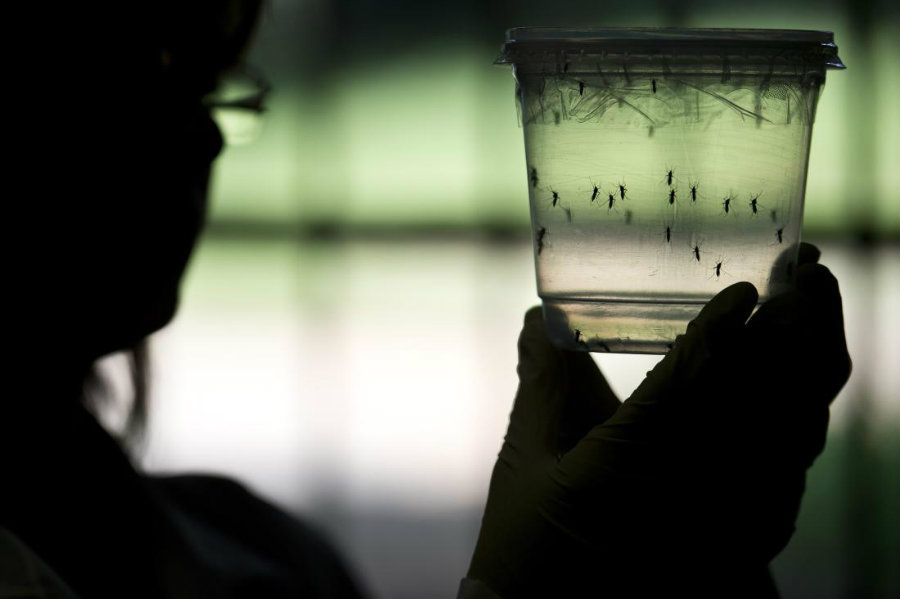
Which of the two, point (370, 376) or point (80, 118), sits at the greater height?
point (80, 118)

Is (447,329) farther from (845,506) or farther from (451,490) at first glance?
(845,506)

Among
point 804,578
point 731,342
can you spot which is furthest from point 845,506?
point 731,342

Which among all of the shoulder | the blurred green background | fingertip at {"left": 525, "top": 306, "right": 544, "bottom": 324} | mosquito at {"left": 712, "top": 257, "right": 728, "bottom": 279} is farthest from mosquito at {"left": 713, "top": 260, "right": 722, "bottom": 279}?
the blurred green background

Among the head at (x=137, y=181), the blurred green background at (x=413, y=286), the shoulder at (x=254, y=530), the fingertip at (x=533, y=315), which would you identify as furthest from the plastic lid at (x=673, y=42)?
the blurred green background at (x=413, y=286)

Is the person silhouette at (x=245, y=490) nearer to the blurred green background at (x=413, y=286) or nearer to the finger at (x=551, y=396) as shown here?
the finger at (x=551, y=396)

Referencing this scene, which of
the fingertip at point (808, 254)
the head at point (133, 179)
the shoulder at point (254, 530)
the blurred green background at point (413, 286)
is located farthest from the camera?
the blurred green background at point (413, 286)

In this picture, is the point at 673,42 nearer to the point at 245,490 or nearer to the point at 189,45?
the point at 189,45
